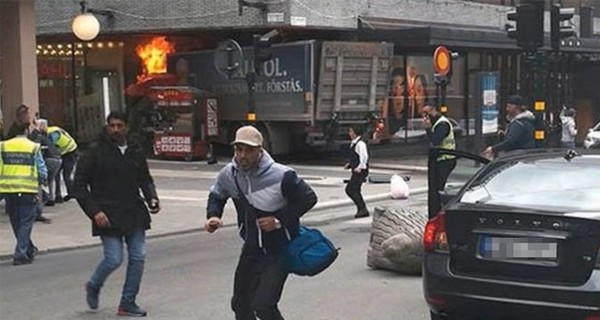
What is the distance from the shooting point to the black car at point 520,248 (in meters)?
5.91

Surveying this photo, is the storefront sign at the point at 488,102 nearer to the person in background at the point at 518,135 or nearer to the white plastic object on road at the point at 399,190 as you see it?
the white plastic object on road at the point at 399,190

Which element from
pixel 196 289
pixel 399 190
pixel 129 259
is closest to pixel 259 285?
pixel 129 259

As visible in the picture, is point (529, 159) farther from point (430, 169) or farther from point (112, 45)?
point (112, 45)

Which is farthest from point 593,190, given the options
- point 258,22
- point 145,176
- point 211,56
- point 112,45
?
point 112,45

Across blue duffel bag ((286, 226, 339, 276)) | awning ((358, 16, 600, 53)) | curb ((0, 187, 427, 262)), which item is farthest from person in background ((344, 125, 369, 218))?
awning ((358, 16, 600, 53))

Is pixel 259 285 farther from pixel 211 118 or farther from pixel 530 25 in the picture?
pixel 211 118

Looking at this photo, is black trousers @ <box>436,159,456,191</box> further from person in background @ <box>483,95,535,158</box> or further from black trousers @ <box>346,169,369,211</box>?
black trousers @ <box>346,169,369,211</box>

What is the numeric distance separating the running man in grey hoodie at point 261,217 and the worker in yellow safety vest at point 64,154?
37.3ft

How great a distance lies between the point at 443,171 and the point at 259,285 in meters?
3.20

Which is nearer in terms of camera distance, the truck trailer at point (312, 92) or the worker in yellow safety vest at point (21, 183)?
the worker in yellow safety vest at point (21, 183)

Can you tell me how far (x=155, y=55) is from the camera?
31.3 metres

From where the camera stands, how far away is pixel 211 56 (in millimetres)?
28609

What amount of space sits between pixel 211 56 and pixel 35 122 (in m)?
12.6

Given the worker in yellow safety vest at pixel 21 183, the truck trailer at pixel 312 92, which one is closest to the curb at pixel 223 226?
the worker in yellow safety vest at pixel 21 183
